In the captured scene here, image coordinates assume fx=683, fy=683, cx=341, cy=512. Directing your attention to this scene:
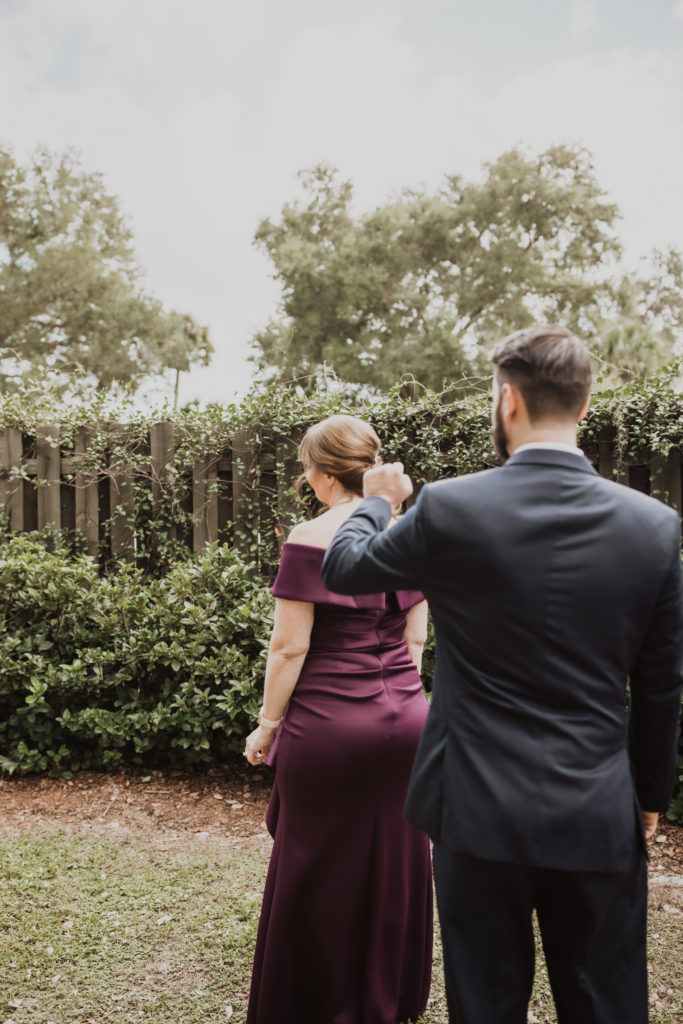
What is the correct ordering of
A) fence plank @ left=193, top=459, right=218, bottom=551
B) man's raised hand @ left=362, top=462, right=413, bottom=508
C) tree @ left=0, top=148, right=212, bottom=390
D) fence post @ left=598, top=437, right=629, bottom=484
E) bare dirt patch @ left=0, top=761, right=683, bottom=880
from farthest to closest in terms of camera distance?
tree @ left=0, top=148, right=212, bottom=390
fence plank @ left=193, top=459, right=218, bottom=551
fence post @ left=598, top=437, right=629, bottom=484
bare dirt patch @ left=0, top=761, right=683, bottom=880
man's raised hand @ left=362, top=462, right=413, bottom=508

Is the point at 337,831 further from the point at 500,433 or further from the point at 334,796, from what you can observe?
the point at 500,433

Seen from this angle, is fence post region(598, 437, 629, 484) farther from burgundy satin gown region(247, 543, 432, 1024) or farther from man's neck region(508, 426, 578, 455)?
man's neck region(508, 426, 578, 455)

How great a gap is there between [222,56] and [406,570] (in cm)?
1670

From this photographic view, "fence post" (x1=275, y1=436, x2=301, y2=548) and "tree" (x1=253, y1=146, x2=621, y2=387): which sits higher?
"tree" (x1=253, y1=146, x2=621, y2=387)

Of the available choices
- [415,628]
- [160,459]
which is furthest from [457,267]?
[415,628]

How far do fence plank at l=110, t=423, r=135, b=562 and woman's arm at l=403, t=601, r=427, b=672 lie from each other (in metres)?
3.70

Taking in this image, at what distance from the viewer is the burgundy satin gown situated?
87.4 inches

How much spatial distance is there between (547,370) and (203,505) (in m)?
4.36

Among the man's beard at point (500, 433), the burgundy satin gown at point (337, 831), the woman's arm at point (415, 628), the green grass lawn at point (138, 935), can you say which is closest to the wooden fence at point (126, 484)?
the green grass lawn at point (138, 935)

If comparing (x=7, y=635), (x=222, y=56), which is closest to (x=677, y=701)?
(x=7, y=635)

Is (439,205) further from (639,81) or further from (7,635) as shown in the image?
(7,635)

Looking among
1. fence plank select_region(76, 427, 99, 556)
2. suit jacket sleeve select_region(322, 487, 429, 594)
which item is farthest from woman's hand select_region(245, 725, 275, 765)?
fence plank select_region(76, 427, 99, 556)

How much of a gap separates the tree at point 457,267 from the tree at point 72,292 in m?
4.00

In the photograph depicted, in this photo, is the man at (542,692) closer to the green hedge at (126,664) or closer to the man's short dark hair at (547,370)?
the man's short dark hair at (547,370)
